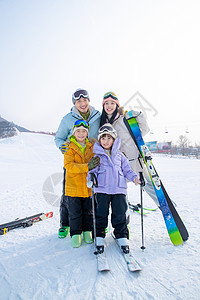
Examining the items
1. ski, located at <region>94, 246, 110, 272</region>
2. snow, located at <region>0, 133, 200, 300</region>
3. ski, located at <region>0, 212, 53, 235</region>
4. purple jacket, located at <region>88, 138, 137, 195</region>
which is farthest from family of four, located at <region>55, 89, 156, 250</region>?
ski, located at <region>0, 212, 53, 235</region>

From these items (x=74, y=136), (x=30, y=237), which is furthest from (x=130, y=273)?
(x=74, y=136)

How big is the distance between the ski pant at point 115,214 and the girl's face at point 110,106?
1326 millimetres

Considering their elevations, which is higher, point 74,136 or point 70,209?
point 74,136

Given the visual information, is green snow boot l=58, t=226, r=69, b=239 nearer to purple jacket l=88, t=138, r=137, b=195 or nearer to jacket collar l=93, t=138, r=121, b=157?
purple jacket l=88, t=138, r=137, b=195

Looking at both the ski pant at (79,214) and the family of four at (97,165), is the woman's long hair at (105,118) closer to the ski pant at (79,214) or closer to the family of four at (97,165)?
the family of four at (97,165)

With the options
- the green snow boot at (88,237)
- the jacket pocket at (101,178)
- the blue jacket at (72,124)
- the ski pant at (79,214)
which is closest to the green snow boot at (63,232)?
the ski pant at (79,214)

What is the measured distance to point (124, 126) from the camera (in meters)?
2.72

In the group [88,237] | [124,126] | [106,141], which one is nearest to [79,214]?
[88,237]

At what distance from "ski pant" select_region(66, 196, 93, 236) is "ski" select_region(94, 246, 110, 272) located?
49 centimetres

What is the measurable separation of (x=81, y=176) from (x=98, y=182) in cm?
29

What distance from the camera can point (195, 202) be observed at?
3889 mm

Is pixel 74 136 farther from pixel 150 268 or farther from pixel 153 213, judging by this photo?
pixel 153 213

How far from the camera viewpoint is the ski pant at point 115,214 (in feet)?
6.79

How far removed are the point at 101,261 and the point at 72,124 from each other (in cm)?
191
